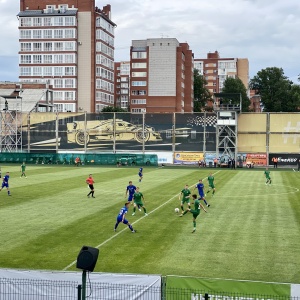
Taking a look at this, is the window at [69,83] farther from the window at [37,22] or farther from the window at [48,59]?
the window at [37,22]

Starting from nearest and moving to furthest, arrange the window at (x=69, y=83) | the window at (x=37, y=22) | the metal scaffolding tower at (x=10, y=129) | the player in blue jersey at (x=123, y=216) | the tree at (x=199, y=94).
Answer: the player in blue jersey at (x=123, y=216) < the metal scaffolding tower at (x=10, y=129) < the window at (x=69, y=83) < the window at (x=37, y=22) < the tree at (x=199, y=94)

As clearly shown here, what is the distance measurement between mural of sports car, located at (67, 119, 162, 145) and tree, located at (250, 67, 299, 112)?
203 feet

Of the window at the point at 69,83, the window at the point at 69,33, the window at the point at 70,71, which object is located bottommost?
the window at the point at 69,83

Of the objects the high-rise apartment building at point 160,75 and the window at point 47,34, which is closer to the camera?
the window at point 47,34

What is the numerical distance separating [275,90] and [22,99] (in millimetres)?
73920

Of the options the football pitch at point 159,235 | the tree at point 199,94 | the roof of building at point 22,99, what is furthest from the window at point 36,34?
the football pitch at point 159,235

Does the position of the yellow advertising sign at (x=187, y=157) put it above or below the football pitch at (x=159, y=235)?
above

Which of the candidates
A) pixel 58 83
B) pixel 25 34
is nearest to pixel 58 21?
pixel 25 34

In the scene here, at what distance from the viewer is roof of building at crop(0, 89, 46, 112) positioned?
321ft

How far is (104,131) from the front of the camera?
94125 mm

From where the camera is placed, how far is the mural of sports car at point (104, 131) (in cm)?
9269

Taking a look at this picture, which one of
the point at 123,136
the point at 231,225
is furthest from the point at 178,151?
the point at 231,225

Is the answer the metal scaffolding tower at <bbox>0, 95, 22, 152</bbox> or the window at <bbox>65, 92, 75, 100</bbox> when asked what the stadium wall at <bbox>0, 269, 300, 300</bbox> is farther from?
the window at <bbox>65, 92, 75, 100</bbox>

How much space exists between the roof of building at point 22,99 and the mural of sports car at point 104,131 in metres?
10.0
